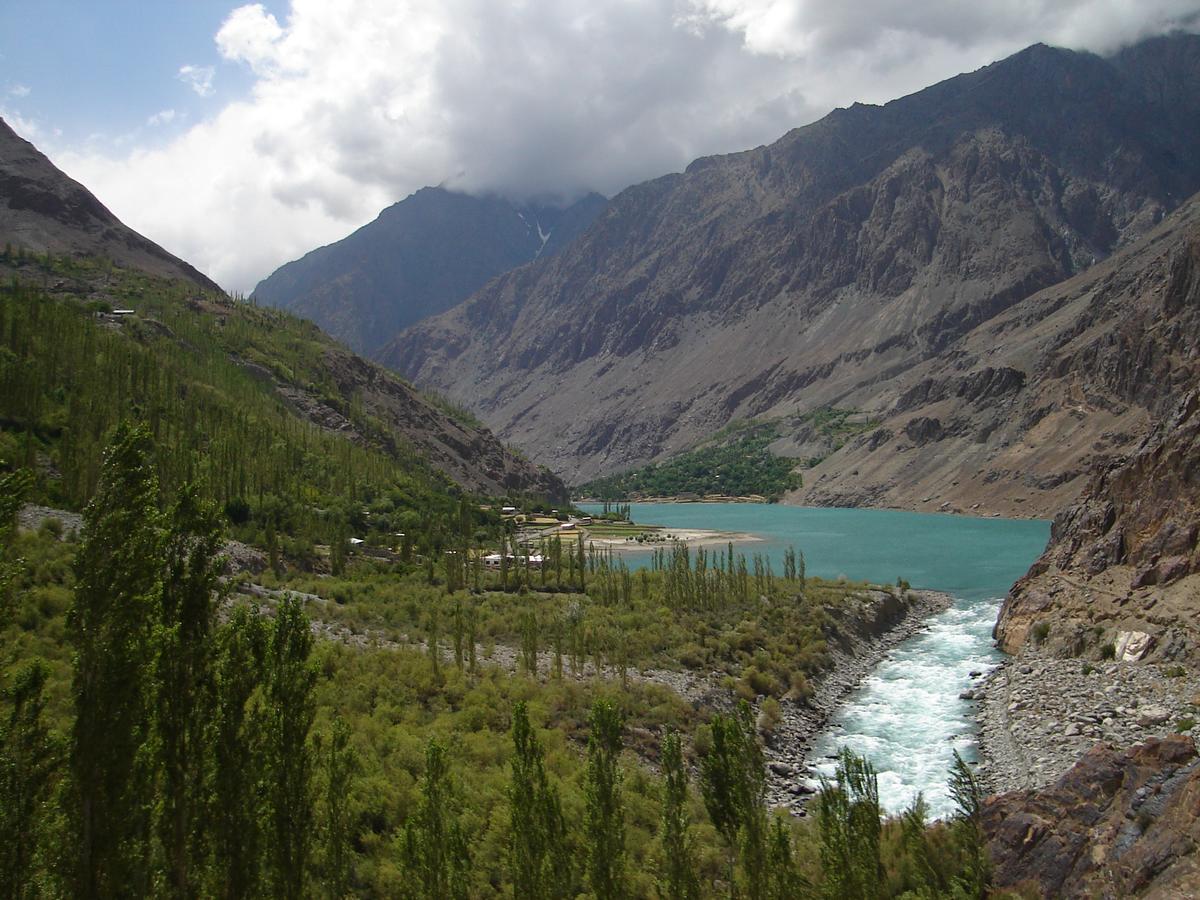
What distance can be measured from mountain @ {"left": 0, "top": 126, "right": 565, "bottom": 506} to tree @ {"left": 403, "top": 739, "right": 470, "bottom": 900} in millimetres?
36459

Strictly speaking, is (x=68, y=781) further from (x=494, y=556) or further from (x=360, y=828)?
(x=494, y=556)

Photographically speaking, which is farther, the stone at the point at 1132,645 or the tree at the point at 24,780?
the stone at the point at 1132,645

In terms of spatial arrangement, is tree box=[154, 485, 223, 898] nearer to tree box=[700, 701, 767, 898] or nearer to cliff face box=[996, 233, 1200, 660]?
tree box=[700, 701, 767, 898]

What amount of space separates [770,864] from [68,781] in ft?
36.3

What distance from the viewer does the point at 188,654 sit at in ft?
34.8

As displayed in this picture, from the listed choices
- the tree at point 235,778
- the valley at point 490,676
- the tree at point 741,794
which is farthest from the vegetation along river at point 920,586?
the tree at point 235,778

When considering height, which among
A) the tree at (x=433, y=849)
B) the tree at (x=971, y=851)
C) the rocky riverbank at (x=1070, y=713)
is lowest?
the rocky riverbank at (x=1070, y=713)

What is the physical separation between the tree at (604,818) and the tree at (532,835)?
0.53 meters

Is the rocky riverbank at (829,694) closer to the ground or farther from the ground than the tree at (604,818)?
closer to the ground

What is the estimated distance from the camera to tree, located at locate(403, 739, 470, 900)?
12.1 meters

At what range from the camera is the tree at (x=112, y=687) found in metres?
9.13

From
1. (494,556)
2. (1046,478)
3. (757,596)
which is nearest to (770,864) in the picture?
(757,596)

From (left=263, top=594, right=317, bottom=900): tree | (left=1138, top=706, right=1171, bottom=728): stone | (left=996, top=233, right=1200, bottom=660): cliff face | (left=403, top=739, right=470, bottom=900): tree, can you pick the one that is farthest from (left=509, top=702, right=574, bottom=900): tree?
(left=996, top=233, right=1200, bottom=660): cliff face

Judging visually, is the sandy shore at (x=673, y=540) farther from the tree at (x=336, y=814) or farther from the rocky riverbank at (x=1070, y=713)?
the tree at (x=336, y=814)
